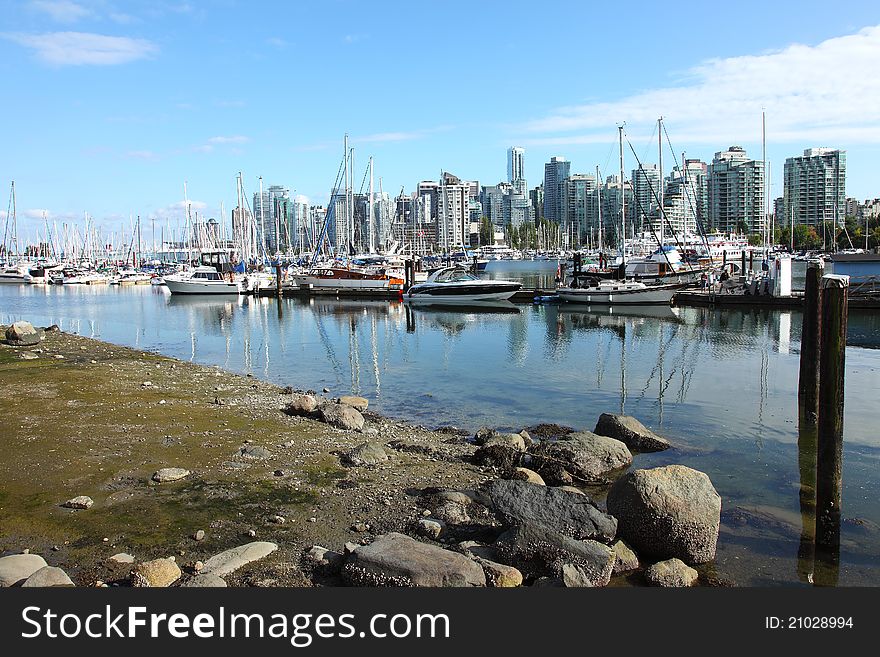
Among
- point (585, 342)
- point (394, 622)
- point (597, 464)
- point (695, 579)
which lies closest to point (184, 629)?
point (394, 622)

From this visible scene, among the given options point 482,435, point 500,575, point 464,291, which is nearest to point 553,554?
point 500,575

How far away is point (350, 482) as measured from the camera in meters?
12.5

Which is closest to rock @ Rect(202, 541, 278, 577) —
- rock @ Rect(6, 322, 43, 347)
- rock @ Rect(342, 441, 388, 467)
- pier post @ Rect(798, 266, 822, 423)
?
rock @ Rect(342, 441, 388, 467)

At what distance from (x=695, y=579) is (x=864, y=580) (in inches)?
95.2

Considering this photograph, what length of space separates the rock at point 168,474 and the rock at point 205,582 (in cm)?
410

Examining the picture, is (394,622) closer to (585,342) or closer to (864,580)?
(864,580)

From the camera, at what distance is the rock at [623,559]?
376 inches

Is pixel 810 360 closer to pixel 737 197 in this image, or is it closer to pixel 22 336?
pixel 22 336

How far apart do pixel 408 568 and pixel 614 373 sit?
20.3m

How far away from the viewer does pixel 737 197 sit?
167125 millimetres

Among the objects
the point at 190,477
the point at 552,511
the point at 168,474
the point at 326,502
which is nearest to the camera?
the point at 552,511

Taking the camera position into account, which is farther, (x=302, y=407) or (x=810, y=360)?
(x=302, y=407)

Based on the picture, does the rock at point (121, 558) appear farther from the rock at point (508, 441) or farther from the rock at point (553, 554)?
the rock at point (508, 441)

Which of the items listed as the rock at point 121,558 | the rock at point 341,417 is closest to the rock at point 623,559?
the rock at point 121,558
